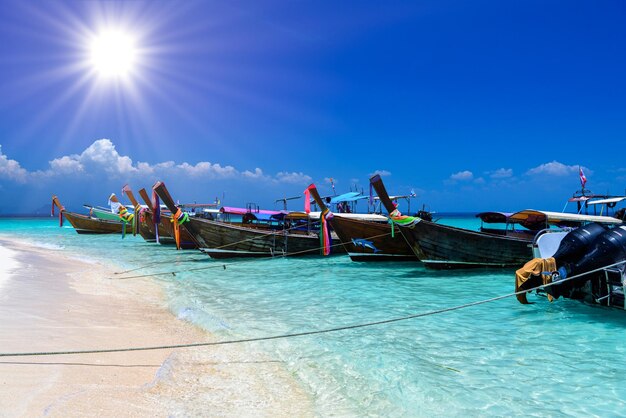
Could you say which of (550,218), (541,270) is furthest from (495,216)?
(541,270)

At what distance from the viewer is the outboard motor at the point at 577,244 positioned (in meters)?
8.14

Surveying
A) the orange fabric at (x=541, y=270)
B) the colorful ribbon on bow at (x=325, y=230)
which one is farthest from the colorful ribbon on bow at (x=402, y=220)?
the orange fabric at (x=541, y=270)

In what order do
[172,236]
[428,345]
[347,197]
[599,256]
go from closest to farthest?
[428,345] → [599,256] → [172,236] → [347,197]

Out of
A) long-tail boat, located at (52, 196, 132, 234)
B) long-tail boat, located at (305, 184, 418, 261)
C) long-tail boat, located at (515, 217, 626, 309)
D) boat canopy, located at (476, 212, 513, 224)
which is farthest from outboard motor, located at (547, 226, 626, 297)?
long-tail boat, located at (52, 196, 132, 234)

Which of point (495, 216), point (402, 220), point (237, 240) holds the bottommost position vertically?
point (237, 240)

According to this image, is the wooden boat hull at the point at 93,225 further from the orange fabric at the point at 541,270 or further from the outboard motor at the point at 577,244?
the outboard motor at the point at 577,244

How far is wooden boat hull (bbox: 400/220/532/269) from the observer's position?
45.4 feet

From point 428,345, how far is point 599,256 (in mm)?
4054

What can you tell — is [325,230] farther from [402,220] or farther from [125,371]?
[125,371]

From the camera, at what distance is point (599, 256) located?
309 inches

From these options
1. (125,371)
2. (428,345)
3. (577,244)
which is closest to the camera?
(125,371)

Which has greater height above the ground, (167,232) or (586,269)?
(167,232)

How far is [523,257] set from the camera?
1478cm

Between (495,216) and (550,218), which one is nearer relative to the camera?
(550,218)
